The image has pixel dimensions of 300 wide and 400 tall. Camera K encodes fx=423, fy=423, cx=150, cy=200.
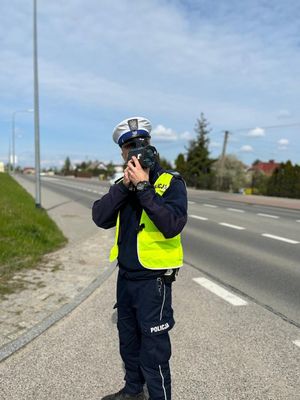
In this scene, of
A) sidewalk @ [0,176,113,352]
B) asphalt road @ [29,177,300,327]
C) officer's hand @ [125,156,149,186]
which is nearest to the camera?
officer's hand @ [125,156,149,186]

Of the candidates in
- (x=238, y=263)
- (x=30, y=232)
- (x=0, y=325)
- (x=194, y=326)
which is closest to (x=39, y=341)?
(x=0, y=325)

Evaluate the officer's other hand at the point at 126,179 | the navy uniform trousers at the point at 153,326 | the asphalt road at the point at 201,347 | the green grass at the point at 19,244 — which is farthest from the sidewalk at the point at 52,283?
the officer's other hand at the point at 126,179

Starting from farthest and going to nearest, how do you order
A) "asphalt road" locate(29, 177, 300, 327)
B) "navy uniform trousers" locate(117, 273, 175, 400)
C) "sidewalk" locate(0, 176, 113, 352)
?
"asphalt road" locate(29, 177, 300, 327) → "sidewalk" locate(0, 176, 113, 352) → "navy uniform trousers" locate(117, 273, 175, 400)

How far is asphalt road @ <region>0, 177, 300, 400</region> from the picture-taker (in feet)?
A: 10.1

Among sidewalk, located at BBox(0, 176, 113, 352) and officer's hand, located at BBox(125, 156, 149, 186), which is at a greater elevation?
officer's hand, located at BBox(125, 156, 149, 186)

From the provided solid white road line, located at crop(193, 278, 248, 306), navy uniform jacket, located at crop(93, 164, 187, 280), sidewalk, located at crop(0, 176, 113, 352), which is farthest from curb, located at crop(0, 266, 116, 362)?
navy uniform jacket, located at crop(93, 164, 187, 280)

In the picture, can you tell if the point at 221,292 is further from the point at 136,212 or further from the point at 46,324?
the point at 136,212

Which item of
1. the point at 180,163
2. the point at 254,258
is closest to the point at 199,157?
the point at 180,163

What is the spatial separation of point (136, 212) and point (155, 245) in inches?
9.5

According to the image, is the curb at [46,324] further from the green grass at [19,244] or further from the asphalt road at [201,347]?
the green grass at [19,244]

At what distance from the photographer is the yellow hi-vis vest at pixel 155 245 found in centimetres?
250

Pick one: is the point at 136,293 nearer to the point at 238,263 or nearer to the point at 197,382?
the point at 197,382

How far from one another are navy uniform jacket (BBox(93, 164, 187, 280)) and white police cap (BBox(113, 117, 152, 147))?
0.74 feet

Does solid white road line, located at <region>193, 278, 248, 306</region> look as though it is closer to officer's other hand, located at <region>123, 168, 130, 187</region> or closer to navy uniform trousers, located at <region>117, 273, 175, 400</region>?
navy uniform trousers, located at <region>117, 273, 175, 400</region>
